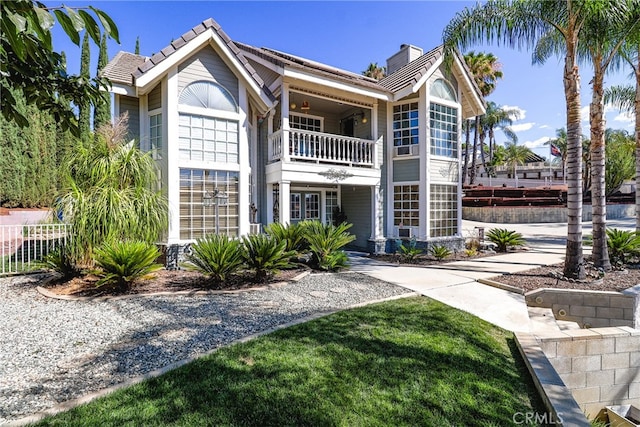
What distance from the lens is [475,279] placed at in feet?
28.8

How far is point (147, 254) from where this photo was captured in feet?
22.7

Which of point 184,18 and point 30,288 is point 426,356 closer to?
point 30,288

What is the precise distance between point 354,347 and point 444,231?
10466 millimetres

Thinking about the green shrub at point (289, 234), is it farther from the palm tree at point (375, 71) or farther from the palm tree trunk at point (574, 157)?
the palm tree at point (375, 71)

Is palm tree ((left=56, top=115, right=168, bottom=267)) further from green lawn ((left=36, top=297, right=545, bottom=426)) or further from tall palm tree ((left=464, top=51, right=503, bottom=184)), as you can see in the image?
tall palm tree ((left=464, top=51, right=503, bottom=184))

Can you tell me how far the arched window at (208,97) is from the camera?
9.71 m

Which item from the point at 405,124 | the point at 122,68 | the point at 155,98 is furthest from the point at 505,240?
the point at 122,68

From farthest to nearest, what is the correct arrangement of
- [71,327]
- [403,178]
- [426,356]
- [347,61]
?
1. [347,61]
2. [403,178]
3. [71,327]
4. [426,356]

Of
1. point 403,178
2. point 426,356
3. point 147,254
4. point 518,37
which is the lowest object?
point 426,356

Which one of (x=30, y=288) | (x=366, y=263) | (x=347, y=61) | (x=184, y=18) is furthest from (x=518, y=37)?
(x=30, y=288)

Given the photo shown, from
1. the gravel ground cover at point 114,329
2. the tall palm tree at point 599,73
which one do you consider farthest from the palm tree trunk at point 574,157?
the gravel ground cover at point 114,329

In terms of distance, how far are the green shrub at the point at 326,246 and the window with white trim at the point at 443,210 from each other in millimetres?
5175

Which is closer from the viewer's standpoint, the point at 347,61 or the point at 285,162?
the point at 285,162

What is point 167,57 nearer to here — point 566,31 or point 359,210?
point 359,210
